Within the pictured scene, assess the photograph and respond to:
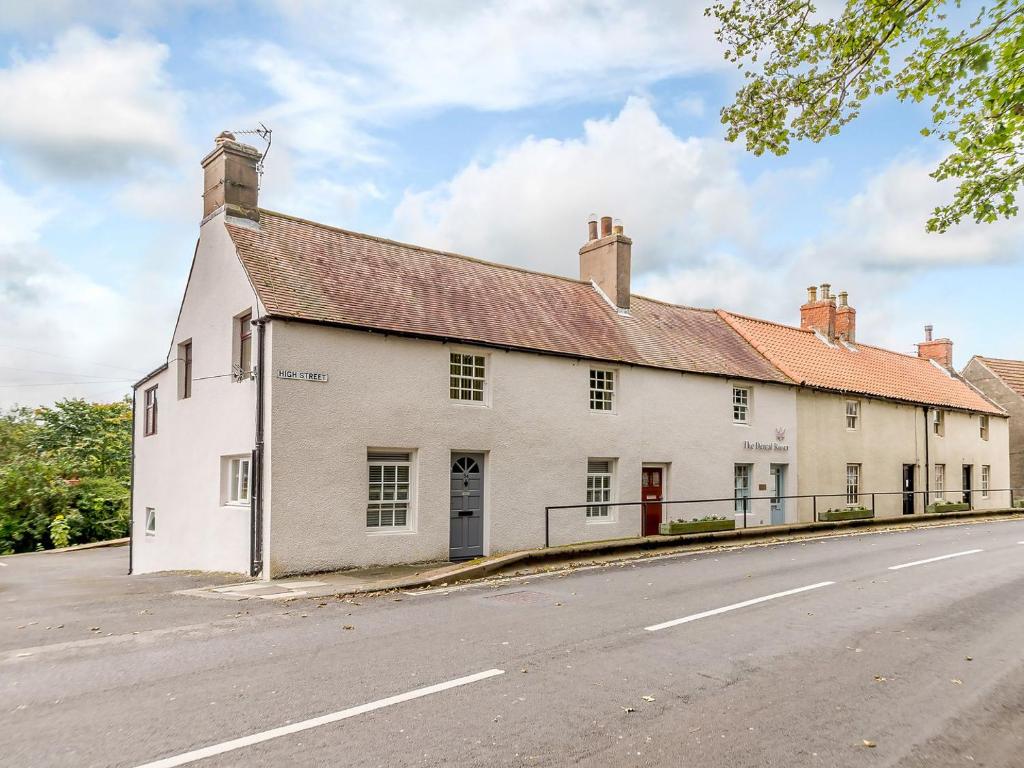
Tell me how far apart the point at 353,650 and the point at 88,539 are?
35.0 metres

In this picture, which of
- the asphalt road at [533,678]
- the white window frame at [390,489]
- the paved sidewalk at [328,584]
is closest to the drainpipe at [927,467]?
the asphalt road at [533,678]

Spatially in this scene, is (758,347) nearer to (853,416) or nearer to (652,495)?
(853,416)

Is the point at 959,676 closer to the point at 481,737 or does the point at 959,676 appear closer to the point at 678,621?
the point at 678,621

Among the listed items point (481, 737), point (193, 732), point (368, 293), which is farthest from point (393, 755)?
point (368, 293)

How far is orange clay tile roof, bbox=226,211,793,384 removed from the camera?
651 inches

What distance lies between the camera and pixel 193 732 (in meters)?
5.63

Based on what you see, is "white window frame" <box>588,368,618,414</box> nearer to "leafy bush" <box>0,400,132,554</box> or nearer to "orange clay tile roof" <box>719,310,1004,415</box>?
"orange clay tile roof" <box>719,310,1004,415</box>

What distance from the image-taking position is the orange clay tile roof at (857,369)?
2847 centimetres

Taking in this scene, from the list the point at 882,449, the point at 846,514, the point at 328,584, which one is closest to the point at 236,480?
the point at 328,584

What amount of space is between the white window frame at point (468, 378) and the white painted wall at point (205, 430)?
14.5 feet

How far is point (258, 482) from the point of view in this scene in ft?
48.8

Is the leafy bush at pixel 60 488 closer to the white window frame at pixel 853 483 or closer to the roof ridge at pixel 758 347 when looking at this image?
the roof ridge at pixel 758 347

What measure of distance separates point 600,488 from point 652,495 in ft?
6.87

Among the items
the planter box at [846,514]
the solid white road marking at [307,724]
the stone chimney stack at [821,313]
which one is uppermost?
the stone chimney stack at [821,313]
